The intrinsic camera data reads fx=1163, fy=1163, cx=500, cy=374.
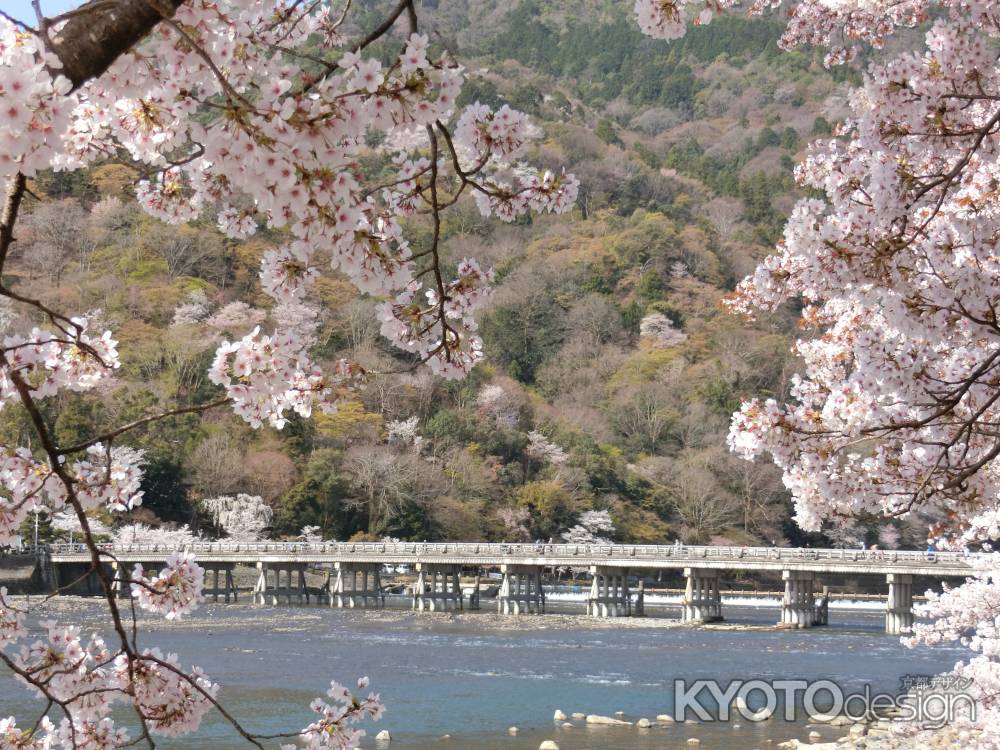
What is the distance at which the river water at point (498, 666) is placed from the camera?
15.2m

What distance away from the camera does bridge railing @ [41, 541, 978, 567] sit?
102 ft

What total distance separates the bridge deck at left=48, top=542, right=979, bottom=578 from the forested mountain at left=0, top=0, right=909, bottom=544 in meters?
3.46

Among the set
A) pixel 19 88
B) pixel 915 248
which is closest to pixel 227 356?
pixel 19 88

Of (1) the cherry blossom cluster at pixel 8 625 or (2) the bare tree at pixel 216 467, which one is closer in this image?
(1) the cherry blossom cluster at pixel 8 625

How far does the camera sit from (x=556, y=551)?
3406 centimetres

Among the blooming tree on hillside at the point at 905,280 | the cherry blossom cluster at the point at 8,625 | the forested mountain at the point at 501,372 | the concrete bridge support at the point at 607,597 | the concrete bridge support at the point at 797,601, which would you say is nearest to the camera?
the cherry blossom cluster at the point at 8,625

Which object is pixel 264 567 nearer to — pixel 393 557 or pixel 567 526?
pixel 393 557

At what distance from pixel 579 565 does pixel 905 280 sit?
100 feet

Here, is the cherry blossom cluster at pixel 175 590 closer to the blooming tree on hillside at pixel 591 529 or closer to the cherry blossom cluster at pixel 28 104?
the cherry blossom cluster at pixel 28 104

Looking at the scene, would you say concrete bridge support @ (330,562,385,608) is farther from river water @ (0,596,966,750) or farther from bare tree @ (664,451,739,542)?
bare tree @ (664,451,739,542)

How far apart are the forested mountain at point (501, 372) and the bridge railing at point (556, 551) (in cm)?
→ 329

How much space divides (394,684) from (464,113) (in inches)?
665

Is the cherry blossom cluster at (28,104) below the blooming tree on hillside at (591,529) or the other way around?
the other way around

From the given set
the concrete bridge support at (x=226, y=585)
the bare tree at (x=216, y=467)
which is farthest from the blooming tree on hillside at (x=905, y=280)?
the bare tree at (x=216, y=467)
